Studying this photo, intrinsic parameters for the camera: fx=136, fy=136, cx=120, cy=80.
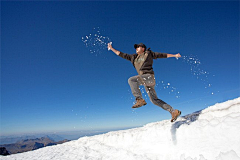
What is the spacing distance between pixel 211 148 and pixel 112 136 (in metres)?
6.16

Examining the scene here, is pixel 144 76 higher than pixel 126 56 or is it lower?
lower

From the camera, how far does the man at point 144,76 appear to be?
596cm

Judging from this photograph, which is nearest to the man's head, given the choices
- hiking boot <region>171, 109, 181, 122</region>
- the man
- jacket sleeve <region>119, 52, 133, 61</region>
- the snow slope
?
the man

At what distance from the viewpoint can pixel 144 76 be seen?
19.7 feet

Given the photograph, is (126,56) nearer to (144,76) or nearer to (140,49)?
(140,49)

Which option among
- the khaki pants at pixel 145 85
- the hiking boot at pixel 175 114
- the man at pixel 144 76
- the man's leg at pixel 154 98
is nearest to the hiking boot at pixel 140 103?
the man at pixel 144 76

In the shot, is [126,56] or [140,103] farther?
[126,56]

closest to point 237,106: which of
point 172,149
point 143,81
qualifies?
point 172,149

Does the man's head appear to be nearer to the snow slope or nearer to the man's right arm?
the man's right arm

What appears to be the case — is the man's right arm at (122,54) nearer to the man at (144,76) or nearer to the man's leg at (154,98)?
the man at (144,76)

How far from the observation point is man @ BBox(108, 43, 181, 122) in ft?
19.5

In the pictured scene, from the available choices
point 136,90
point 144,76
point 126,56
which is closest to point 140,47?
point 126,56

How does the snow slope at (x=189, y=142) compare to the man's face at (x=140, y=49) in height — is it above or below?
below

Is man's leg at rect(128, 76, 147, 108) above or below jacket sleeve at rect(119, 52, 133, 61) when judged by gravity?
below
